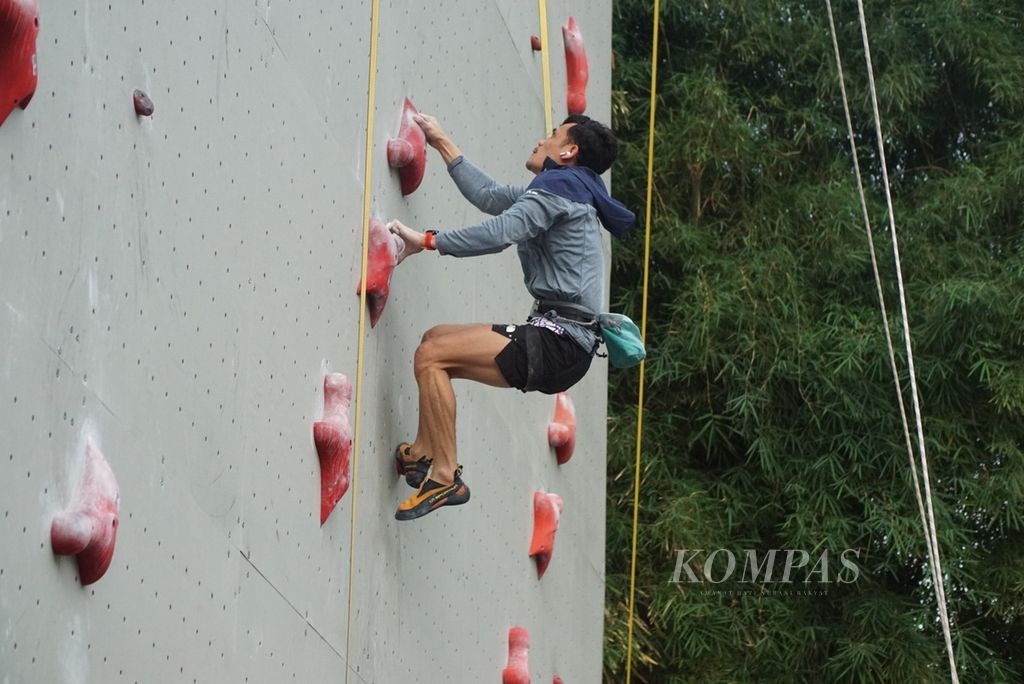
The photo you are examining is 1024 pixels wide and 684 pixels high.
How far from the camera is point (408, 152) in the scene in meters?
3.84

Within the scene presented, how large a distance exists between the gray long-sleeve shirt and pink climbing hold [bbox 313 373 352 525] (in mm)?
369

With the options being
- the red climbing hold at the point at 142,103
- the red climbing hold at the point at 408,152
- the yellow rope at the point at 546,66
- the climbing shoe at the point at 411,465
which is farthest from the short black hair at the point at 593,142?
the red climbing hold at the point at 142,103

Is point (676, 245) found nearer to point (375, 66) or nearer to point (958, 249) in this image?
point (958, 249)

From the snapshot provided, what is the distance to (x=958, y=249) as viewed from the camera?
8.45m

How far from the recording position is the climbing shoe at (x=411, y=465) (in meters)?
3.78

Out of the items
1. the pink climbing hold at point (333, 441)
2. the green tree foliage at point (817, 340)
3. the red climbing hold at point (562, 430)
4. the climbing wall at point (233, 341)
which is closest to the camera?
the climbing wall at point (233, 341)

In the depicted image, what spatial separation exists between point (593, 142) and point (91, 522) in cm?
175

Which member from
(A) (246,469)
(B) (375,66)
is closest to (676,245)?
(B) (375,66)

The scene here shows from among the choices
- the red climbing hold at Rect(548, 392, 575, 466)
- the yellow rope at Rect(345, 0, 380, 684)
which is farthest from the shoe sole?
the red climbing hold at Rect(548, 392, 575, 466)

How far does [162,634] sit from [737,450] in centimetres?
607

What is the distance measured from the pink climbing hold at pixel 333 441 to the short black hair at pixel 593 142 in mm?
796

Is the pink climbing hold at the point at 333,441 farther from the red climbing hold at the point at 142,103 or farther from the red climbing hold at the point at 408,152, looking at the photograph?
the red climbing hold at the point at 142,103

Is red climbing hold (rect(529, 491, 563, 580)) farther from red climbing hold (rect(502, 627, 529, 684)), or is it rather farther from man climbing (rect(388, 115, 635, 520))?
man climbing (rect(388, 115, 635, 520))

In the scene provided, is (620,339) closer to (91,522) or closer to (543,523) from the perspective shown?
(543,523)
